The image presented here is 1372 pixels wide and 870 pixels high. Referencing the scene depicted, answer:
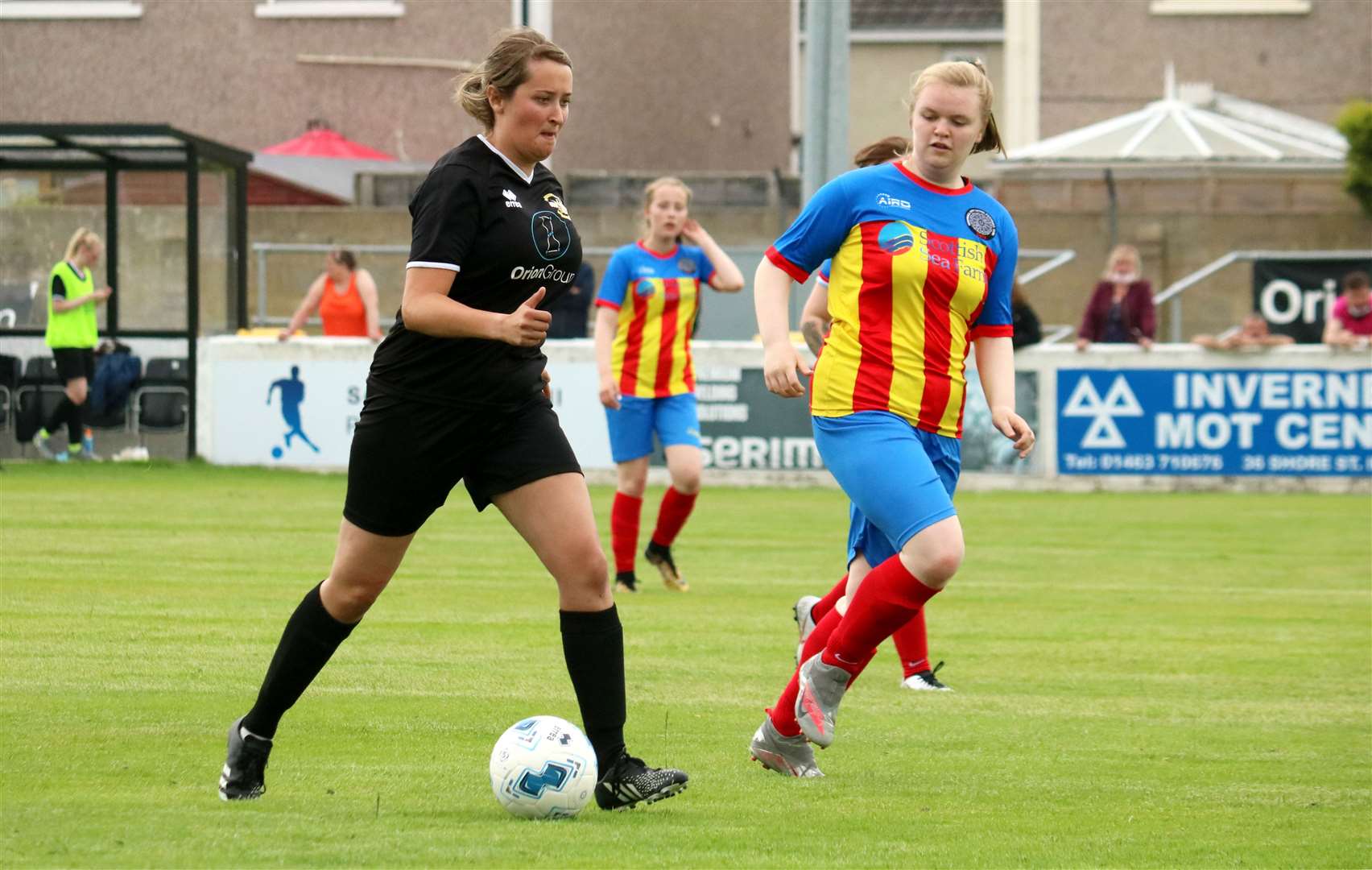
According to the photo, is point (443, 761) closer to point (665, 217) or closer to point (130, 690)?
point (130, 690)

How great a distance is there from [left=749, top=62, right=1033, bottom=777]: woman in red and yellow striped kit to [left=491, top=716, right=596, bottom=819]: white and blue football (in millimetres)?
842

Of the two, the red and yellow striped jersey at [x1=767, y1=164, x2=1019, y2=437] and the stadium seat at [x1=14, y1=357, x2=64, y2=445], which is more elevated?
the red and yellow striped jersey at [x1=767, y1=164, x2=1019, y2=437]

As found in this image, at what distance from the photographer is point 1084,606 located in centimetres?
1115

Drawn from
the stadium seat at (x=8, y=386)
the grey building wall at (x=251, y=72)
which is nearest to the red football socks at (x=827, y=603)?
the stadium seat at (x=8, y=386)

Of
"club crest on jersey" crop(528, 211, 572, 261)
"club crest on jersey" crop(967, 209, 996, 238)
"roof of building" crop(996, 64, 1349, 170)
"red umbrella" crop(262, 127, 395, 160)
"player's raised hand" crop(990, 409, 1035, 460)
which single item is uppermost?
"red umbrella" crop(262, 127, 395, 160)

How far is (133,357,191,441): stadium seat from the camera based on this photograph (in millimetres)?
20031

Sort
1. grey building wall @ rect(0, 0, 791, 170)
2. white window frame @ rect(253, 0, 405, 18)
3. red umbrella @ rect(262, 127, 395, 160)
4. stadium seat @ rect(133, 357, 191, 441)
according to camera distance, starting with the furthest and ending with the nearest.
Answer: grey building wall @ rect(0, 0, 791, 170)
white window frame @ rect(253, 0, 405, 18)
red umbrella @ rect(262, 127, 395, 160)
stadium seat @ rect(133, 357, 191, 441)

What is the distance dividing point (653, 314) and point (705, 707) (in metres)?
4.36

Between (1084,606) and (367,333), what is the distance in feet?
33.0

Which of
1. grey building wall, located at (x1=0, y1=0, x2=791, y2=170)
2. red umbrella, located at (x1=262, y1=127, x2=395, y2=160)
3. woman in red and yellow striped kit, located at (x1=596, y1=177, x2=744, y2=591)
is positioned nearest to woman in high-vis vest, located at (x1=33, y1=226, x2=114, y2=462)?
woman in red and yellow striped kit, located at (x1=596, y1=177, x2=744, y2=591)

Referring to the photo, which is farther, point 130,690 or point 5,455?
point 5,455

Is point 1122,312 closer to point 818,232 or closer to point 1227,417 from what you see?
point 1227,417

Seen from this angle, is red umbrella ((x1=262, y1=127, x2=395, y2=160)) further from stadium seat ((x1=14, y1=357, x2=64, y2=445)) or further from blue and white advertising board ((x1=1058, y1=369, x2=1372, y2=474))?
blue and white advertising board ((x1=1058, y1=369, x2=1372, y2=474))

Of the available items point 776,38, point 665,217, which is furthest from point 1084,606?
point 776,38
